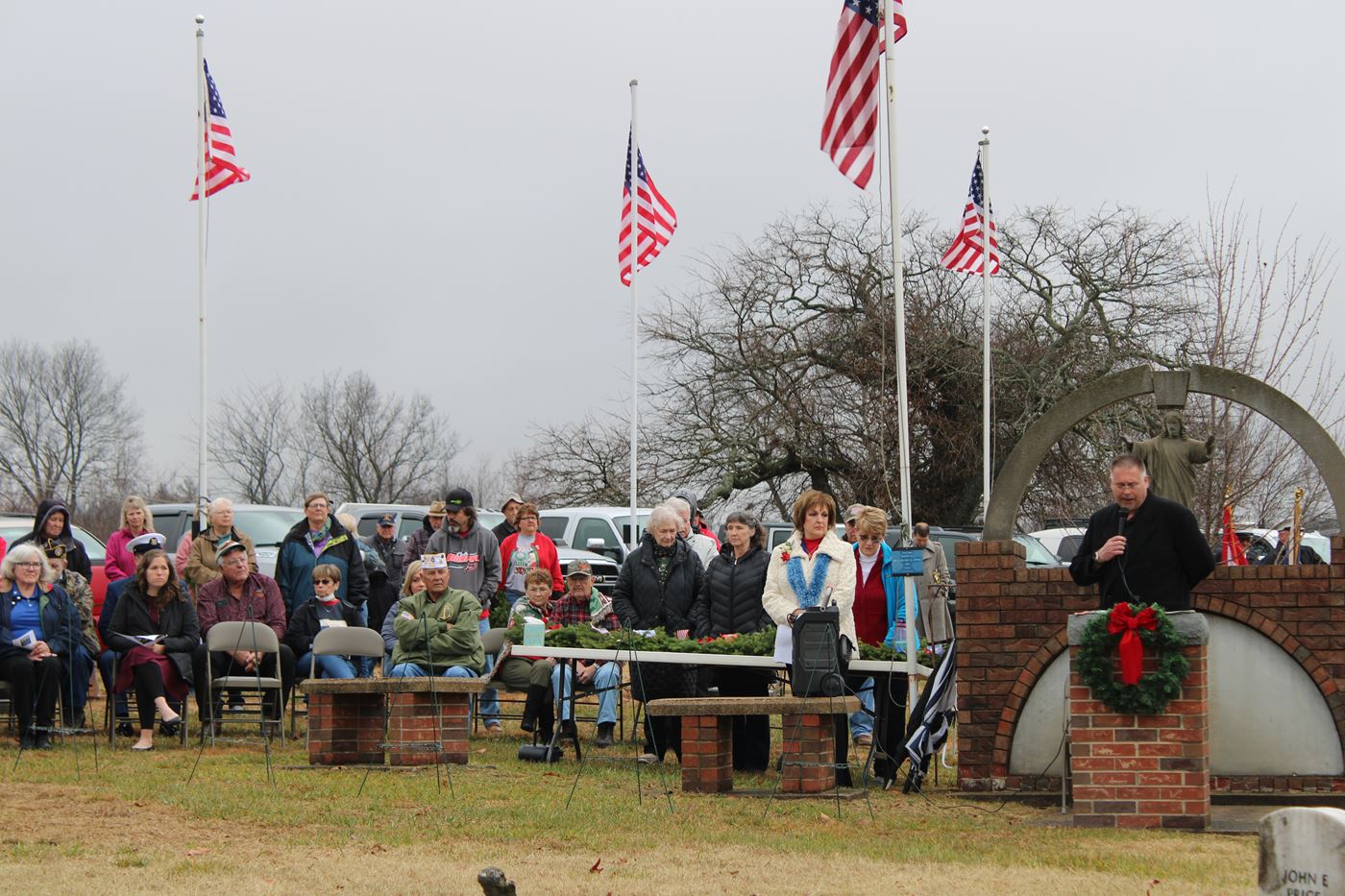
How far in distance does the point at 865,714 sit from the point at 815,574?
2127 millimetres

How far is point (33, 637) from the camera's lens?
12.5 meters

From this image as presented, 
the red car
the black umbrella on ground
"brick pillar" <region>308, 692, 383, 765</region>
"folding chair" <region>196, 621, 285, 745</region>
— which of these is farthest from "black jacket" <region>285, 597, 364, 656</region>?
the black umbrella on ground

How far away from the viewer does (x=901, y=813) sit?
9.34 meters

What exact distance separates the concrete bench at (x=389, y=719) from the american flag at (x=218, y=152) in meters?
9.31

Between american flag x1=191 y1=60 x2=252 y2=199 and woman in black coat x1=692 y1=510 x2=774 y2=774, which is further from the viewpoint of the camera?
american flag x1=191 y1=60 x2=252 y2=199

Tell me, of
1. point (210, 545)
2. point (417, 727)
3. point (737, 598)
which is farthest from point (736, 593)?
point (210, 545)

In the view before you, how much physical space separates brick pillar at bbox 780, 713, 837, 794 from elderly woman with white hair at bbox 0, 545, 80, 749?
5.76 metres

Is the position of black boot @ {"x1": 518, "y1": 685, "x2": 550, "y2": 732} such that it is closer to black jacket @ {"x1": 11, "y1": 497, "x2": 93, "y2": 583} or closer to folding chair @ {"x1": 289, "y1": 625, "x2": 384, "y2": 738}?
folding chair @ {"x1": 289, "y1": 625, "x2": 384, "y2": 738}

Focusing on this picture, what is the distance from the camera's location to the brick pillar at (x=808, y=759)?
32.3 feet

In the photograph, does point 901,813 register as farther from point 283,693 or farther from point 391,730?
point 283,693

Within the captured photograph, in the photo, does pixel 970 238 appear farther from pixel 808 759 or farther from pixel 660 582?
pixel 808 759

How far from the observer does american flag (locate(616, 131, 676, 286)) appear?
21.4m

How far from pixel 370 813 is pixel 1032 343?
25153mm

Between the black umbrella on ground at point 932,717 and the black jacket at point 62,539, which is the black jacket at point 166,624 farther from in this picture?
the black umbrella on ground at point 932,717
